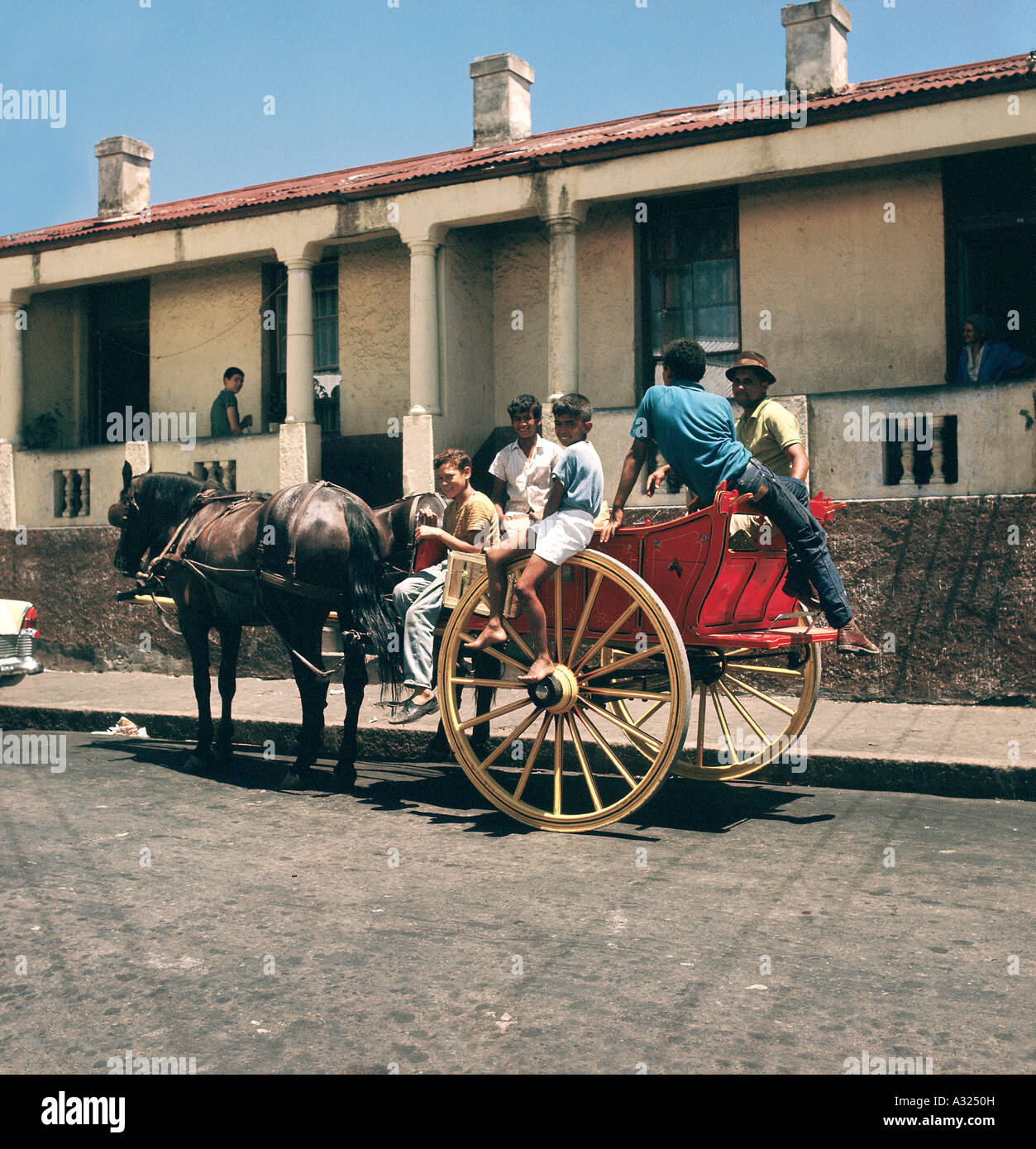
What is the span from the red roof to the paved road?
21.2 ft

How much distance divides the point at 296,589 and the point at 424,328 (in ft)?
19.9

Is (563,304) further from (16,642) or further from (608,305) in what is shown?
(16,642)

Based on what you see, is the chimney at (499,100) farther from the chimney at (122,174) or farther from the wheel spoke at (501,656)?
the wheel spoke at (501,656)

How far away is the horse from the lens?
277 inches

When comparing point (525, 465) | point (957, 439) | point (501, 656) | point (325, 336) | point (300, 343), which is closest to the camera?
point (501, 656)

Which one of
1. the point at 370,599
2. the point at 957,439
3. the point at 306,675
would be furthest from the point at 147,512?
the point at 957,439

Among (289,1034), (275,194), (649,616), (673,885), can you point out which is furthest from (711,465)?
(275,194)

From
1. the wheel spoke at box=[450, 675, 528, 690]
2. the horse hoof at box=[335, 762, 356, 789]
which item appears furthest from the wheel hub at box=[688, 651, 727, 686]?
the horse hoof at box=[335, 762, 356, 789]

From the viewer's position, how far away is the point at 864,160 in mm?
10352

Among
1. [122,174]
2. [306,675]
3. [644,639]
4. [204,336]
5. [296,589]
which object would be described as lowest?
[306,675]

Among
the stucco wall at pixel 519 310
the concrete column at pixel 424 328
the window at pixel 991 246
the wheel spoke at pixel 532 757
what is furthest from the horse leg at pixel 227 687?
the window at pixel 991 246

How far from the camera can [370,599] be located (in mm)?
7055

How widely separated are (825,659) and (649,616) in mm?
4779
